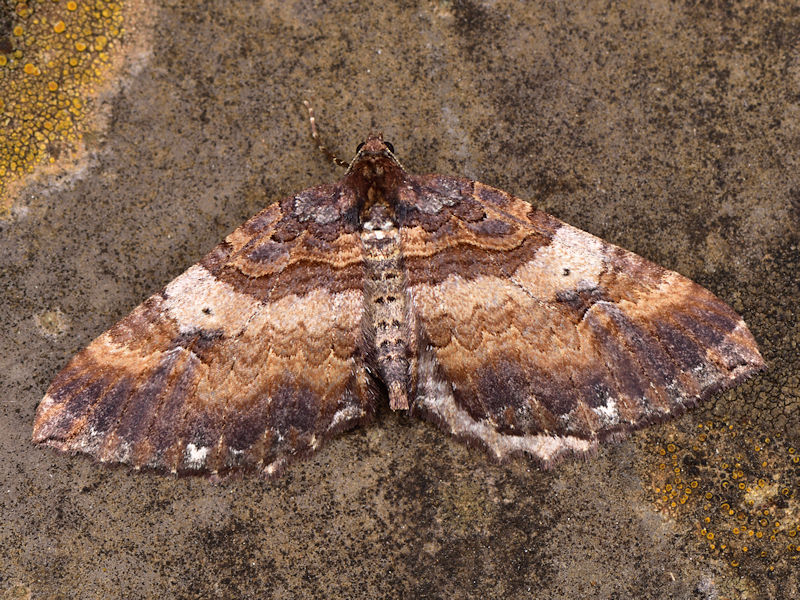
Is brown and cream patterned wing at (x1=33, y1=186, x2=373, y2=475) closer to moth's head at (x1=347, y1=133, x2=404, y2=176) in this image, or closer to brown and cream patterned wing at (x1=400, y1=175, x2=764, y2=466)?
moth's head at (x1=347, y1=133, x2=404, y2=176)

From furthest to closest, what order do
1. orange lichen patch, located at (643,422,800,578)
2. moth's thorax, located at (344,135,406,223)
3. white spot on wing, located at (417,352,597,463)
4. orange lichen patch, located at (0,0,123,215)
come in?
orange lichen patch, located at (0,0,123,215) → orange lichen patch, located at (643,422,800,578) → moth's thorax, located at (344,135,406,223) → white spot on wing, located at (417,352,597,463)

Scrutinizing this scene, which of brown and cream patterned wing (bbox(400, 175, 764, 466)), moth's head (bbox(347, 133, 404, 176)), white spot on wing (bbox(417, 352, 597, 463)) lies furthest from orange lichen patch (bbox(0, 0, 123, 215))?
white spot on wing (bbox(417, 352, 597, 463))

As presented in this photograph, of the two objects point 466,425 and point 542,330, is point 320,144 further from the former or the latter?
point 466,425

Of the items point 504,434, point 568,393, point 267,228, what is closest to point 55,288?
point 267,228

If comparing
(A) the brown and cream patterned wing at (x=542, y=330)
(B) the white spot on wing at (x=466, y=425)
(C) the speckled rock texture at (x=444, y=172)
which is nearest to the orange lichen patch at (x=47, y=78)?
(C) the speckled rock texture at (x=444, y=172)

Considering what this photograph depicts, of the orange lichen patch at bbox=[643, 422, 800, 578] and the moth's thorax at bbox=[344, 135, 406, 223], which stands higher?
the moth's thorax at bbox=[344, 135, 406, 223]

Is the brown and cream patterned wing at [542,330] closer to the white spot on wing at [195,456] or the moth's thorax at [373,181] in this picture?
the moth's thorax at [373,181]

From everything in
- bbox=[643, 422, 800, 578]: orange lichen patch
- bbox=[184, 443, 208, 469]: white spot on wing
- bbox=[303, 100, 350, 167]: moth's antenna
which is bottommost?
bbox=[643, 422, 800, 578]: orange lichen patch
